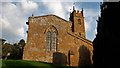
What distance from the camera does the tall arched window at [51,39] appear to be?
37866 millimetres

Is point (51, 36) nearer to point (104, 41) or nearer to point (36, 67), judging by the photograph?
point (36, 67)

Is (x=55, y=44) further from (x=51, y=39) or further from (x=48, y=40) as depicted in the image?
(x=48, y=40)

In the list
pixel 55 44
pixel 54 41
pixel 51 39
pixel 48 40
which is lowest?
pixel 55 44

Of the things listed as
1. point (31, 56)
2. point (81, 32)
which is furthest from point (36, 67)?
point (81, 32)

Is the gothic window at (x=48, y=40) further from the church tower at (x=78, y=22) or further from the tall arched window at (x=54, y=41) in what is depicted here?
the church tower at (x=78, y=22)

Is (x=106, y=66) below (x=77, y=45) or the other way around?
below

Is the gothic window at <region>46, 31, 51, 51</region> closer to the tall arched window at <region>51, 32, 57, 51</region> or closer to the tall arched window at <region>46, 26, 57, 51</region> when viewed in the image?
the tall arched window at <region>46, 26, 57, 51</region>

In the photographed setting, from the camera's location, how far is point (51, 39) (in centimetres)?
3825

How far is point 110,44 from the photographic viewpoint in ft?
54.2

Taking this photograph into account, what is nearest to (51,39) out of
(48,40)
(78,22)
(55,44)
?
(48,40)

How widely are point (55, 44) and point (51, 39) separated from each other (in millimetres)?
1084

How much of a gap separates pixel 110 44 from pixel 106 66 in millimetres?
1646

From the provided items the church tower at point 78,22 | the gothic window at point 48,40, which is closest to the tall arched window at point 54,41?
the gothic window at point 48,40

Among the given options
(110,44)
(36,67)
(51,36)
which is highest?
(51,36)
